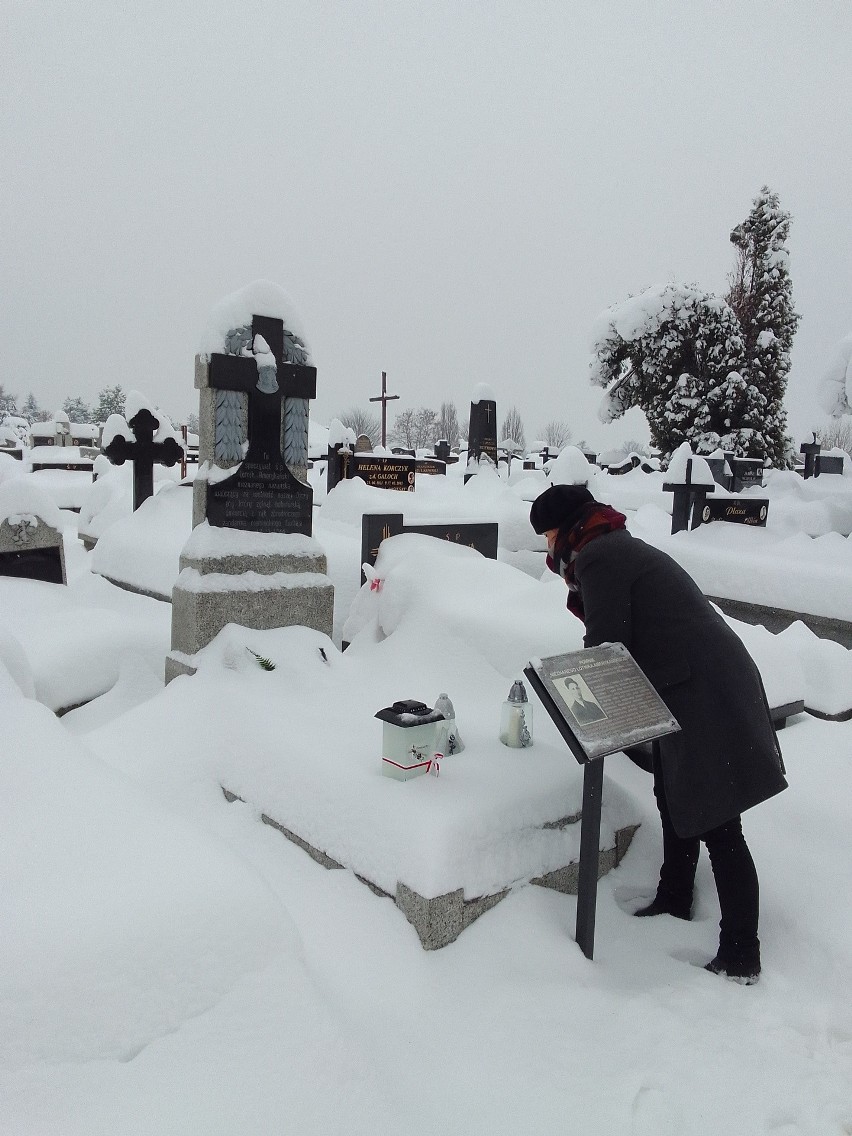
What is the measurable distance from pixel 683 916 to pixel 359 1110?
1733 mm

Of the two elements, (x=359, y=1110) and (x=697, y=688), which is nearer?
(x=359, y=1110)

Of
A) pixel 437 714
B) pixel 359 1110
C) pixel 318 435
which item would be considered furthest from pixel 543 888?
pixel 318 435

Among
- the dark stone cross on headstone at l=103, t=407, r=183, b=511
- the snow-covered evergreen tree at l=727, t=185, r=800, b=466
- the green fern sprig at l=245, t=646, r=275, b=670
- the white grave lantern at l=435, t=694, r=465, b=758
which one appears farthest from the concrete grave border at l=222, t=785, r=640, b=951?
the snow-covered evergreen tree at l=727, t=185, r=800, b=466

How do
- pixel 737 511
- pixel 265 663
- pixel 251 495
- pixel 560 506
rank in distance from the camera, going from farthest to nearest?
1. pixel 737 511
2. pixel 251 495
3. pixel 265 663
4. pixel 560 506

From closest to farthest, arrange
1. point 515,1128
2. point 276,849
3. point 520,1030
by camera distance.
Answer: point 515,1128, point 520,1030, point 276,849

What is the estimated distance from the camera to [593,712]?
2.56m

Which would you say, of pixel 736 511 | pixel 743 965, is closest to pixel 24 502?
pixel 743 965

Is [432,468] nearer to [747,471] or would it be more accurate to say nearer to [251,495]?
[747,471]

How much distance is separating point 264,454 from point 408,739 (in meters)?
2.72

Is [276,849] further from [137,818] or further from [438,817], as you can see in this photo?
[137,818]

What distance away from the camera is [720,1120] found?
84.5 inches

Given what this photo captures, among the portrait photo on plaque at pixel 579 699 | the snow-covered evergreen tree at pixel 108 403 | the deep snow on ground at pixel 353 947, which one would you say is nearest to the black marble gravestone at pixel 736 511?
the deep snow on ground at pixel 353 947

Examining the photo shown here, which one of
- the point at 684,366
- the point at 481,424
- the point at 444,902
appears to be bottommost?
the point at 444,902

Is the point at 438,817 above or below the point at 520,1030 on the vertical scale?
above
